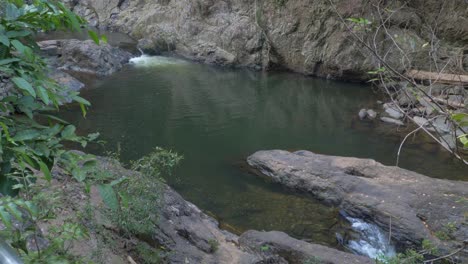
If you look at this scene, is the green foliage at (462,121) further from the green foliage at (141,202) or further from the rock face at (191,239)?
the rock face at (191,239)

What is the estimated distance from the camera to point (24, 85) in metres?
1.37

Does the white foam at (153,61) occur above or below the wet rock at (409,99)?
below

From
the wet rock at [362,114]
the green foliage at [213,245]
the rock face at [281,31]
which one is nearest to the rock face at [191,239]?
the green foliage at [213,245]

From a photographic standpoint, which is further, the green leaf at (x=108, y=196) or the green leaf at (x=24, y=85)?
the green leaf at (x=108, y=196)

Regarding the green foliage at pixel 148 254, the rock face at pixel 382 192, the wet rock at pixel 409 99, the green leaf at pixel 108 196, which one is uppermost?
the green leaf at pixel 108 196

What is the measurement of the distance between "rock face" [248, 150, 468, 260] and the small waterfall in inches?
4.8

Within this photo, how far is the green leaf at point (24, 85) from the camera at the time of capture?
4.44 feet

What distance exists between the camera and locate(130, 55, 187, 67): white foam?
1976 centimetres

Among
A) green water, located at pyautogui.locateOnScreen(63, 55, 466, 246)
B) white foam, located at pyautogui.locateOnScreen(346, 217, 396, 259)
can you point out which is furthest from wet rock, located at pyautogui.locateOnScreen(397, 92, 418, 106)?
white foam, located at pyautogui.locateOnScreen(346, 217, 396, 259)

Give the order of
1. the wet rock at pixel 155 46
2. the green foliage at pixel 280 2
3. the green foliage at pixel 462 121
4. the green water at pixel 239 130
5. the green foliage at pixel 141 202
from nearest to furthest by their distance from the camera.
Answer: the green foliage at pixel 462 121 < the green foliage at pixel 141 202 < the green water at pixel 239 130 < the green foliage at pixel 280 2 < the wet rock at pixel 155 46

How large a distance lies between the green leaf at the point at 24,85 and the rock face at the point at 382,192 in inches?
198

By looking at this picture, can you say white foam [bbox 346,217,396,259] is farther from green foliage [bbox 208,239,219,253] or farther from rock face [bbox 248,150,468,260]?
green foliage [bbox 208,239,219,253]

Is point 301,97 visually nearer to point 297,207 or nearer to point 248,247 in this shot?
point 297,207

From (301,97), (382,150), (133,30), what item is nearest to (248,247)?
(382,150)
